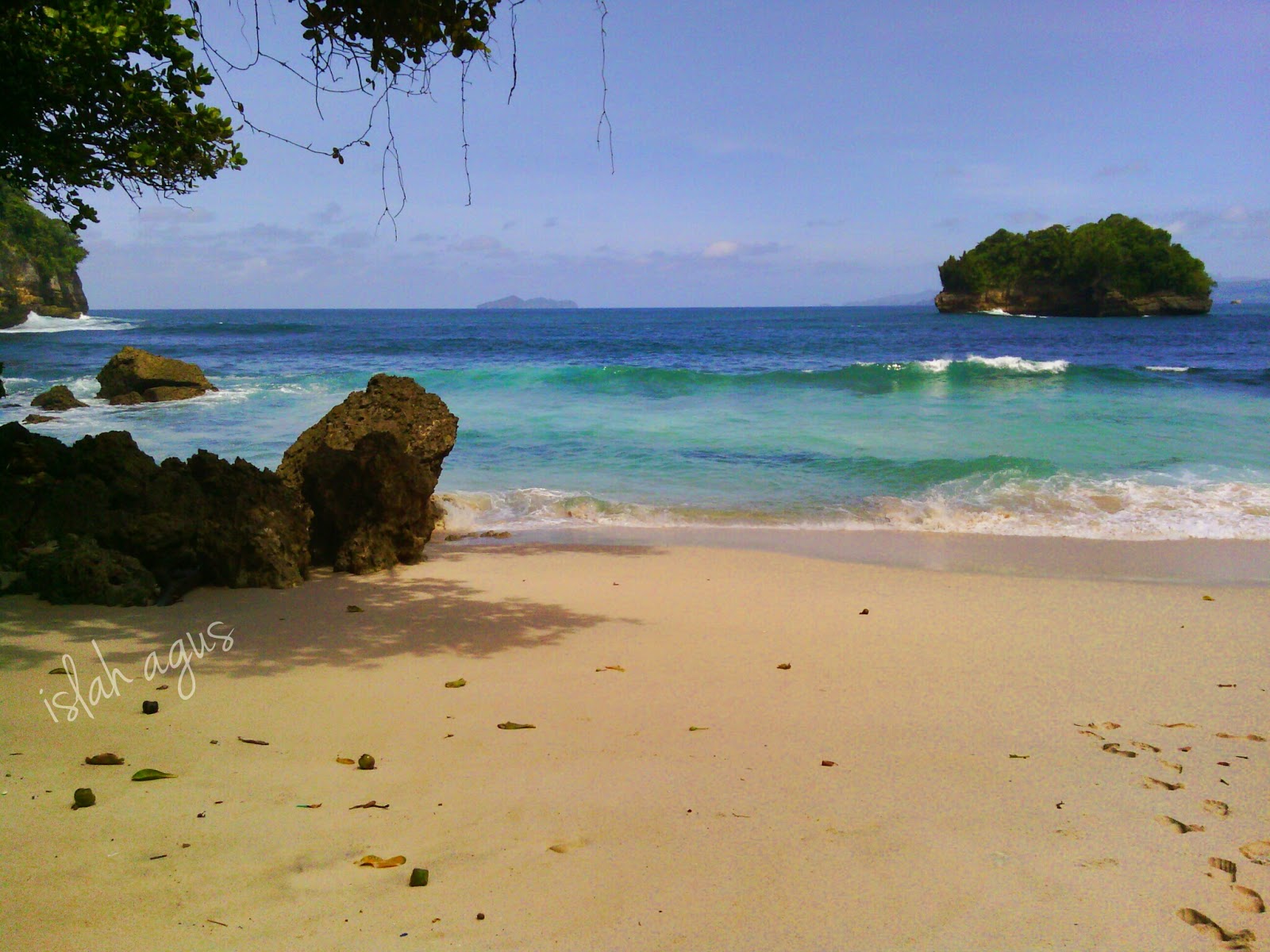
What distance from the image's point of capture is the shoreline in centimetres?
702

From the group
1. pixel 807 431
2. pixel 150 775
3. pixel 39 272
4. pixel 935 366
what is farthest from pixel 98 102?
pixel 39 272

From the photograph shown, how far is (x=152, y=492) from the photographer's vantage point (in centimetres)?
548

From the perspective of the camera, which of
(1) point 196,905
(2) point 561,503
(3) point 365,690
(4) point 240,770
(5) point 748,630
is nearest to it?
(1) point 196,905

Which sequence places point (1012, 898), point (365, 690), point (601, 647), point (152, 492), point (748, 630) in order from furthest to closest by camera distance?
point (152, 492) → point (748, 630) → point (601, 647) → point (365, 690) → point (1012, 898)

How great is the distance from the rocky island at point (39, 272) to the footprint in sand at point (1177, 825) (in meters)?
44.5

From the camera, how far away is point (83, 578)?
15.1 ft

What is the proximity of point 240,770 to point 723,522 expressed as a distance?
6.77 metres

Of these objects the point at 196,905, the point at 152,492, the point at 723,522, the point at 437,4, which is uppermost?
the point at 437,4

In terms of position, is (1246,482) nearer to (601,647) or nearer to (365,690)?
(601,647)

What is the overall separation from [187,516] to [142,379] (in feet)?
55.2

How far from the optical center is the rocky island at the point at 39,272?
42.5 m

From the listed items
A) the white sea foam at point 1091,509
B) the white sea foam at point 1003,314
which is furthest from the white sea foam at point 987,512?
the white sea foam at point 1003,314

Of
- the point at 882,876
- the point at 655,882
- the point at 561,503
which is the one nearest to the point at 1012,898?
the point at 882,876

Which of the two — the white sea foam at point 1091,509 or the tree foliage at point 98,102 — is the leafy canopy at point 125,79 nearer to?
the tree foliage at point 98,102
